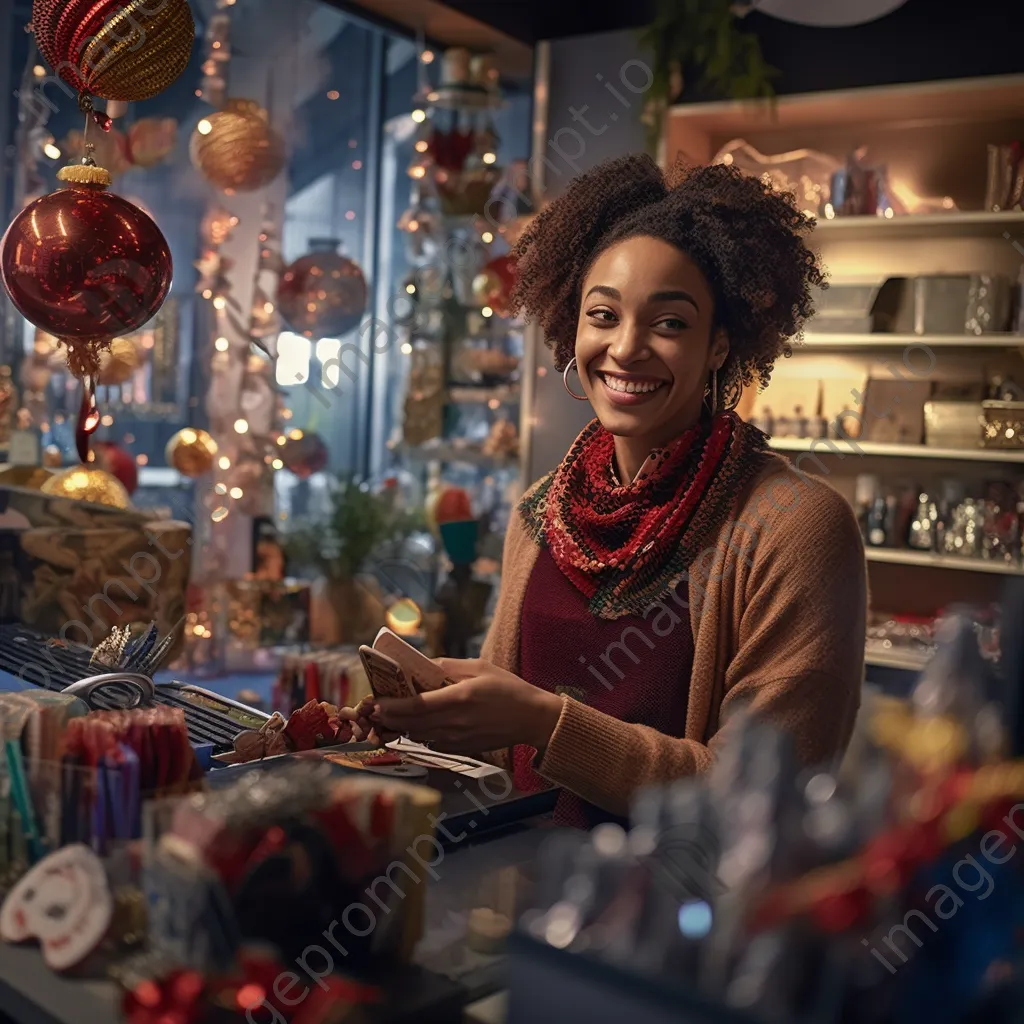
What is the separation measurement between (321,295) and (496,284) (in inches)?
27.7

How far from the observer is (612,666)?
1980mm

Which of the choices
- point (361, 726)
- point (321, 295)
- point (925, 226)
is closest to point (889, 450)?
point (925, 226)

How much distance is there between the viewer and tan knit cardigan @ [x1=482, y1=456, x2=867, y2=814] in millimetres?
1734

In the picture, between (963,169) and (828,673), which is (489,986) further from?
(963,169)

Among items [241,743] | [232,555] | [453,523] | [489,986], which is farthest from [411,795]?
[232,555]

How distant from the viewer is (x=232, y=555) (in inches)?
236

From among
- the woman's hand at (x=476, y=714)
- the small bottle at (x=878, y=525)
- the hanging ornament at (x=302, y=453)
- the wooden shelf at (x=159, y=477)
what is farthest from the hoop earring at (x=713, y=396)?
the wooden shelf at (x=159, y=477)

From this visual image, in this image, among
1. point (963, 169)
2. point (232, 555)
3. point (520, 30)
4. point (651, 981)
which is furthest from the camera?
point (232, 555)

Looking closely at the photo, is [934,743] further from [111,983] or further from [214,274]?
[214,274]

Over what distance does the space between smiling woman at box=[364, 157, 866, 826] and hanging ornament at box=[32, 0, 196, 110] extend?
73 centimetres

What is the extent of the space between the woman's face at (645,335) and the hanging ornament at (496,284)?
2.89 m

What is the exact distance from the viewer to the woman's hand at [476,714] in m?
1.62

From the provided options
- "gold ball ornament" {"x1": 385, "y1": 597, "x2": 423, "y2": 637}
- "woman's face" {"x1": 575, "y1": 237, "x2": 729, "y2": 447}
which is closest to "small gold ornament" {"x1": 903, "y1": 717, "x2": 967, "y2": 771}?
"woman's face" {"x1": 575, "y1": 237, "x2": 729, "y2": 447}

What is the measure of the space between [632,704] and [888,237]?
331 centimetres
